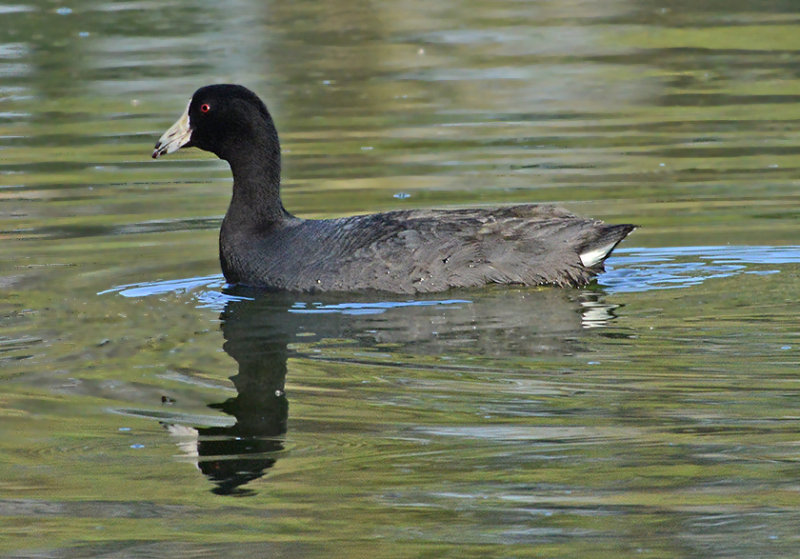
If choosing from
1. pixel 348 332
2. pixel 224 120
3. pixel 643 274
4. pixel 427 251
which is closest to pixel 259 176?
pixel 224 120

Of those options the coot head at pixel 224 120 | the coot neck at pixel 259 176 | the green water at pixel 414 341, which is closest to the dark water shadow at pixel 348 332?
the green water at pixel 414 341

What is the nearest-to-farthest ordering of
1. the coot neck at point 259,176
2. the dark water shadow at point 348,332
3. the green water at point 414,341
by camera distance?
the green water at point 414,341 < the dark water shadow at point 348,332 < the coot neck at point 259,176

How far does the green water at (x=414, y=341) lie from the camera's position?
5324 millimetres

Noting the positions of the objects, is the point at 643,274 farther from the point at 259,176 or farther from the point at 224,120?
the point at 224,120

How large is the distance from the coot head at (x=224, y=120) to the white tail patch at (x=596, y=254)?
2.19m

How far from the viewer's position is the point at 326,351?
303 inches

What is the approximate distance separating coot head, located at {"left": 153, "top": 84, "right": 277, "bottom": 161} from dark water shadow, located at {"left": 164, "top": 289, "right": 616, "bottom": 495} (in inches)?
42.2

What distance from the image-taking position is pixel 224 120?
9727 mm

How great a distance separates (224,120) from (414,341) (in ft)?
8.76

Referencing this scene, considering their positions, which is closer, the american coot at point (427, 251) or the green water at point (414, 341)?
the green water at point (414, 341)

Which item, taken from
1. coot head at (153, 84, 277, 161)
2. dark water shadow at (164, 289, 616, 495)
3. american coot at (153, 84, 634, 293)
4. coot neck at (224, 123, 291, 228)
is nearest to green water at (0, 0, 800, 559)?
dark water shadow at (164, 289, 616, 495)

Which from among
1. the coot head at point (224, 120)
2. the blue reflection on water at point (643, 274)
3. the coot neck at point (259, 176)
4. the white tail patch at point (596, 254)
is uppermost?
the coot head at point (224, 120)

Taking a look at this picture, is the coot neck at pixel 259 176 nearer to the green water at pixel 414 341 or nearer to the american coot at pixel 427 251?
the american coot at pixel 427 251

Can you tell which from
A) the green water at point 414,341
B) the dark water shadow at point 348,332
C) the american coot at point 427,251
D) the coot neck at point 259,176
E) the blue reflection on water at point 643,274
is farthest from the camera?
the coot neck at point 259,176
